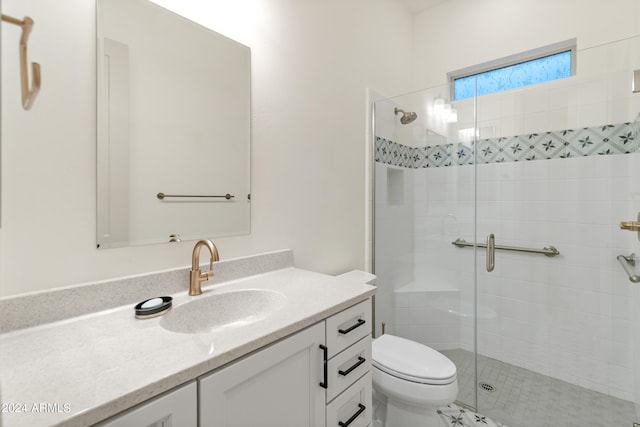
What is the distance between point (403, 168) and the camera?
2348 millimetres

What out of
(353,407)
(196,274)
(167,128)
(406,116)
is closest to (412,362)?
(353,407)

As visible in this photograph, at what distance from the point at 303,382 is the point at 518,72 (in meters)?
2.57

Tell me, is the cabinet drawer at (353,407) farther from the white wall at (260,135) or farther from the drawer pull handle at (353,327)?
the white wall at (260,135)

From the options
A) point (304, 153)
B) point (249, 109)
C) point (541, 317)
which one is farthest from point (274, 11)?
point (541, 317)

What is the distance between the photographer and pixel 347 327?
1098 mm

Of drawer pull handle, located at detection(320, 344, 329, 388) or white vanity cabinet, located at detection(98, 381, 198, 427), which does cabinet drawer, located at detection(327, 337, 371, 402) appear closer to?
drawer pull handle, located at detection(320, 344, 329, 388)

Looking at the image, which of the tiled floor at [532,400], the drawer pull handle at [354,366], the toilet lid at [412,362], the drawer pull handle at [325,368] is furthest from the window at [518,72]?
the drawer pull handle at [325,368]

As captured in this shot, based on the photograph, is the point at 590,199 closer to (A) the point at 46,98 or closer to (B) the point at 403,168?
(B) the point at 403,168

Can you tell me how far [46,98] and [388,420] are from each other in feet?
6.17

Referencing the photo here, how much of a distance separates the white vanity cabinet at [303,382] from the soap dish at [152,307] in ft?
1.11

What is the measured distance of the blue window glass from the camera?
2.15m

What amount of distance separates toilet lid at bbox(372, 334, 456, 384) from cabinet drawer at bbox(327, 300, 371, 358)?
0.44 meters

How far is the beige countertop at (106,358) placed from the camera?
54cm

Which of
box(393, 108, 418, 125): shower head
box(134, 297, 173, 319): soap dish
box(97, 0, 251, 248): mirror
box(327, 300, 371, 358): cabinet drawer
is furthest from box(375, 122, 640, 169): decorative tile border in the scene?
box(134, 297, 173, 319): soap dish
